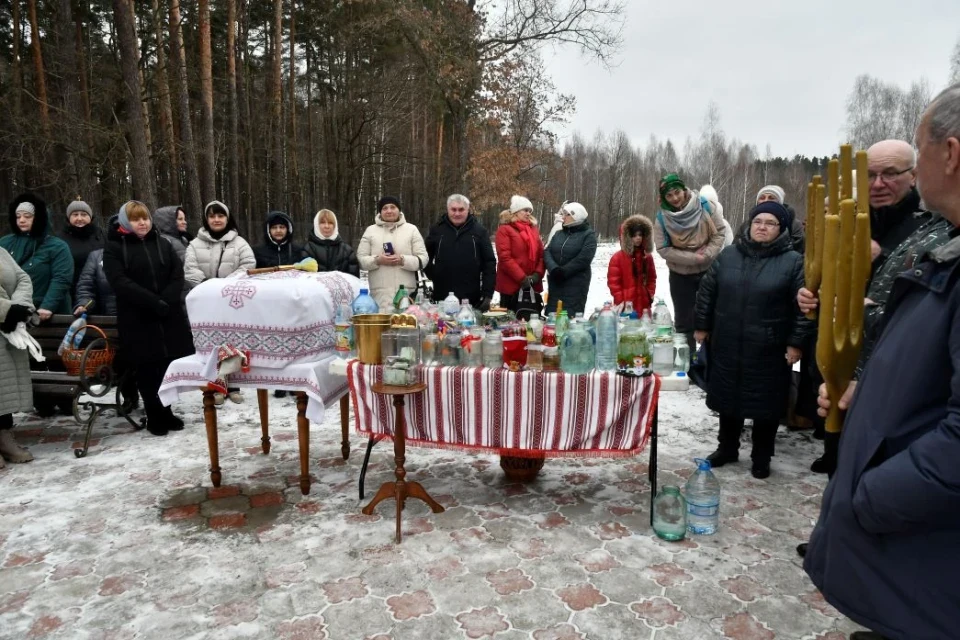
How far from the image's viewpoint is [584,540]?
3.07 m

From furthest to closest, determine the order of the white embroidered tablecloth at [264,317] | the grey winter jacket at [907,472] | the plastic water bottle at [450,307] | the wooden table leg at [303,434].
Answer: the plastic water bottle at [450,307], the wooden table leg at [303,434], the white embroidered tablecloth at [264,317], the grey winter jacket at [907,472]

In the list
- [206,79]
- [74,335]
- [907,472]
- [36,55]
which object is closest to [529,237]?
[74,335]

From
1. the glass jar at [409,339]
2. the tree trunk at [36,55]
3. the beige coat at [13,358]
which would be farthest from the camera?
the tree trunk at [36,55]

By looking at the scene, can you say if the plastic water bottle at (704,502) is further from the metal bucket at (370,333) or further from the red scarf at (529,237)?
the red scarf at (529,237)

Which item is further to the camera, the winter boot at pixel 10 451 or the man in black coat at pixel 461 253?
the man in black coat at pixel 461 253

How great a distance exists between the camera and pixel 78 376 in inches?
176

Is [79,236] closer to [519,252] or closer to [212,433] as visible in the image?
[212,433]

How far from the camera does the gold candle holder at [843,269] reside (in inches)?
58.0

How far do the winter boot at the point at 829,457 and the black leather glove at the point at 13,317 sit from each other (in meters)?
4.74

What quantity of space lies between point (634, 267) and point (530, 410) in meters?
2.97

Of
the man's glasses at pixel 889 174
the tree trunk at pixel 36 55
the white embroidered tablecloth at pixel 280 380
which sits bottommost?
the white embroidered tablecloth at pixel 280 380

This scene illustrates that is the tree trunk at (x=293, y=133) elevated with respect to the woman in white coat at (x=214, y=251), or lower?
elevated

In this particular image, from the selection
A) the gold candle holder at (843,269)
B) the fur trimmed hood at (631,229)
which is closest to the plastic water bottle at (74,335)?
the fur trimmed hood at (631,229)

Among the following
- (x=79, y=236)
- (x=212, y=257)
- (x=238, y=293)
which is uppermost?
(x=79, y=236)
